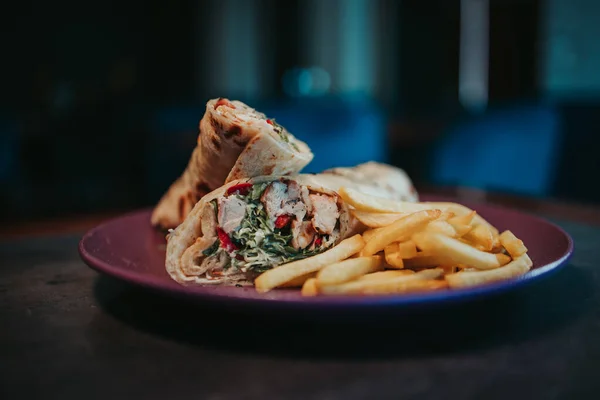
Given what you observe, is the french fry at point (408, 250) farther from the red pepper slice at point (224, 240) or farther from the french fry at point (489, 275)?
the red pepper slice at point (224, 240)

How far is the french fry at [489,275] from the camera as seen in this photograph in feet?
3.71

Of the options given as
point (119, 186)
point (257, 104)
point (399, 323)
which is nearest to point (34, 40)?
point (119, 186)

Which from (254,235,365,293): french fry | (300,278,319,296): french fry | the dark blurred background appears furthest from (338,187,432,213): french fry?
the dark blurred background

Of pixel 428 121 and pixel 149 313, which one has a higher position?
pixel 149 313

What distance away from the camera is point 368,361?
980mm

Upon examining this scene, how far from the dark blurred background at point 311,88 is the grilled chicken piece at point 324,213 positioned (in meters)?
1.74

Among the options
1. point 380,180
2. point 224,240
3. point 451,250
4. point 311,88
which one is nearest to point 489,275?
point 451,250

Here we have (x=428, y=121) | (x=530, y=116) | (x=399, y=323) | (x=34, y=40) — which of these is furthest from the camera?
(x=34, y=40)

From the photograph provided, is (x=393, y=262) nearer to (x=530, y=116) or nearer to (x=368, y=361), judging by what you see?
(x=368, y=361)

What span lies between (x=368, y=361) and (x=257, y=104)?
3.82m

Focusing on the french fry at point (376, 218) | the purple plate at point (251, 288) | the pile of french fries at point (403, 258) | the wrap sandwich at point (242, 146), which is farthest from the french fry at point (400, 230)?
the wrap sandwich at point (242, 146)

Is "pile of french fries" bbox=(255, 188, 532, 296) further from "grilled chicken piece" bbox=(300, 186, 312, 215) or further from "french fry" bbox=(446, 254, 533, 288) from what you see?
"grilled chicken piece" bbox=(300, 186, 312, 215)

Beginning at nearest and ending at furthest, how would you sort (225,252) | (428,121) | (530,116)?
(225,252), (530,116), (428,121)

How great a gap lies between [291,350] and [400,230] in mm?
394
